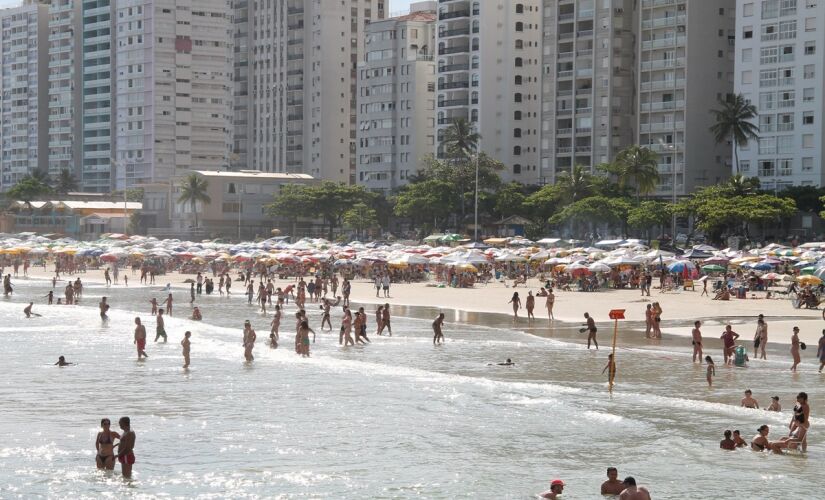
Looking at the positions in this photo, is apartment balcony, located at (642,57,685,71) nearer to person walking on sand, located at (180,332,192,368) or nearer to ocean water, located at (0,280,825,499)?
ocean water, located at (0,280,825,499)

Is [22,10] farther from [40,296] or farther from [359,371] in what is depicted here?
[359,371]

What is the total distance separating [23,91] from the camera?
176m

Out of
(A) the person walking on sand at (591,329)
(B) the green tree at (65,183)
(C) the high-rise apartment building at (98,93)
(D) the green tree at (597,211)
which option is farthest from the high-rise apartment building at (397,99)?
(A) the person walking on sand at (591,329)

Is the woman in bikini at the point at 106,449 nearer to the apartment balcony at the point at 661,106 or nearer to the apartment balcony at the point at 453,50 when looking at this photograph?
the apartment balcony at the point at 661,106

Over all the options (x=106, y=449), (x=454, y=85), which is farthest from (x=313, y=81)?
(x=106, y=449)

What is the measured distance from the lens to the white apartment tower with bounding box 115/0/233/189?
149 m

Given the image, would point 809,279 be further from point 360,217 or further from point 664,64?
point 360,217

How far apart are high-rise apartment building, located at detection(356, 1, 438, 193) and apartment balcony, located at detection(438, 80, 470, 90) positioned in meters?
8.27

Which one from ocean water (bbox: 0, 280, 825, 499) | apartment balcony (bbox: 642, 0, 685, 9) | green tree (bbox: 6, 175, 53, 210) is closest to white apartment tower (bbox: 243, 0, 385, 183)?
green tree (bbox: 6, 175, 53, 210)

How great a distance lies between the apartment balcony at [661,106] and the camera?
101m

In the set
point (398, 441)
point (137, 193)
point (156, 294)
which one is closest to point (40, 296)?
point (156, 294)

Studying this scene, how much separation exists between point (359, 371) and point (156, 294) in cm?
3527

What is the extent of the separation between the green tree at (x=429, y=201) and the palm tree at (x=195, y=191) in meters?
23.6

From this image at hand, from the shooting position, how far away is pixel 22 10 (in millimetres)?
174000
